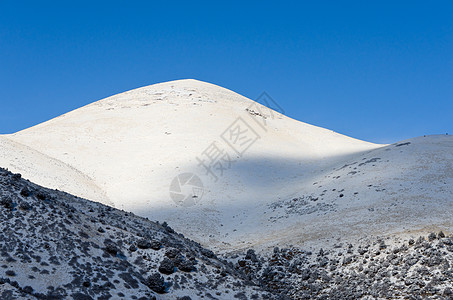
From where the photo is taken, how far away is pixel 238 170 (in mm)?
37469

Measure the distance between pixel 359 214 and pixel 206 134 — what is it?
25218 millimetres

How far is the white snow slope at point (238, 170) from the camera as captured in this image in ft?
75.3

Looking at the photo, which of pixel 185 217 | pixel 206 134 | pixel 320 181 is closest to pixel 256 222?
pixel 185 217

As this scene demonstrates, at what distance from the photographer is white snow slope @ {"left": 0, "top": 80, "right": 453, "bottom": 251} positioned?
2294cm

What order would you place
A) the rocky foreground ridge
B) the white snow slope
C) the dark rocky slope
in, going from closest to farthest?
the dark rocky slope → the rocky foreground ridge → the white snow slope

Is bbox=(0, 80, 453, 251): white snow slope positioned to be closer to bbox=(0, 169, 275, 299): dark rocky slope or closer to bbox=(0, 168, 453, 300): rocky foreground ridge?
bbox=(0, 168, 453, 300): rocky foreground ridge

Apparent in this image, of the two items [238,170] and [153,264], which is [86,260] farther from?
[238,170]

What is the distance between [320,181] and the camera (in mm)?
31594

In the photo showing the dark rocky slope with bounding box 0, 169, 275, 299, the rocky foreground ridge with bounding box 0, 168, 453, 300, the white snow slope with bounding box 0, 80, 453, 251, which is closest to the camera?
the dark rocky slope with bounding box 0, 169, 275, 299

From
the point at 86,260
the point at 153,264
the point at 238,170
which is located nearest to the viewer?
the point at 86,260

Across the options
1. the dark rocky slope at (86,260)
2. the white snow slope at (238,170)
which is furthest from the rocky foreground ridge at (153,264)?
the white snow slope at (238,170)

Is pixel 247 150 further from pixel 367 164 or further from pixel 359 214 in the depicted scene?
pixel 359 214

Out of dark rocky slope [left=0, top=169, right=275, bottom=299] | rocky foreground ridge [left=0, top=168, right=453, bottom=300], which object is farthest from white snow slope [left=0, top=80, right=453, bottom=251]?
dark rocky slope [left=0, top=169, right=275, bottom=299]

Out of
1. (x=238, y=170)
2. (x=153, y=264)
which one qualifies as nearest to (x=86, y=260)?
(x=153, y=264)
